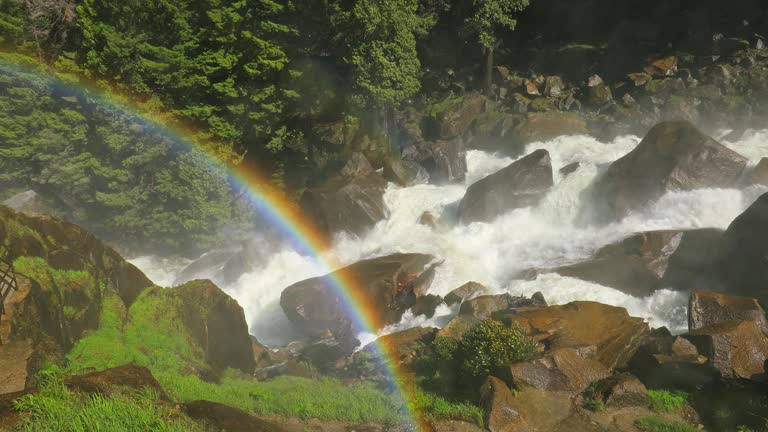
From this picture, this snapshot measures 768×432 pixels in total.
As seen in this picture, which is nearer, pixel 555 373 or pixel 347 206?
pixel 555 373

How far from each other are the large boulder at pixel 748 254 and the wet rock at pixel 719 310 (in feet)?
11.1

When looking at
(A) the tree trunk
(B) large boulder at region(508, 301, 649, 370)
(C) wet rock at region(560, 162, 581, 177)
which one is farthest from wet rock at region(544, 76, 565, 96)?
(B) large boulder at region(508, 301, 649, 370)

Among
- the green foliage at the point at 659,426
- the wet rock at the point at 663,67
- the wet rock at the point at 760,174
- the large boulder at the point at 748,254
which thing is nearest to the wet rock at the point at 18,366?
the green foliage at the point at 659,426

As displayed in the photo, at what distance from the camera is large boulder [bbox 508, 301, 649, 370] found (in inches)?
570

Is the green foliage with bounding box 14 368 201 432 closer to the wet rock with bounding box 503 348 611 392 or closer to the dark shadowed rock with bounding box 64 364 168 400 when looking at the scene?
the dark shadowed rock with bounding box 64 364 168 400

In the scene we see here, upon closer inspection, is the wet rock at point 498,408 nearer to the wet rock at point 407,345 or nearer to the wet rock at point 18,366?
the wet rock at point 407,345

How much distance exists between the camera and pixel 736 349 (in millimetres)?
12844

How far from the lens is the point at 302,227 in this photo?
3353 centimetres

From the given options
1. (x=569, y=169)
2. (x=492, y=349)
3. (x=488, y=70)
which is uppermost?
(x=488, y=70)

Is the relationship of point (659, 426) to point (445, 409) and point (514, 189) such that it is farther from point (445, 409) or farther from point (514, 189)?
point (514, 189)

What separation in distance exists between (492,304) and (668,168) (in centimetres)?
1228

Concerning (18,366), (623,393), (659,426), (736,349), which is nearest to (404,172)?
(736,349)

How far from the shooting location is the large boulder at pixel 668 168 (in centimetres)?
2356

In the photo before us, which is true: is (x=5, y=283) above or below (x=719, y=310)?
above
